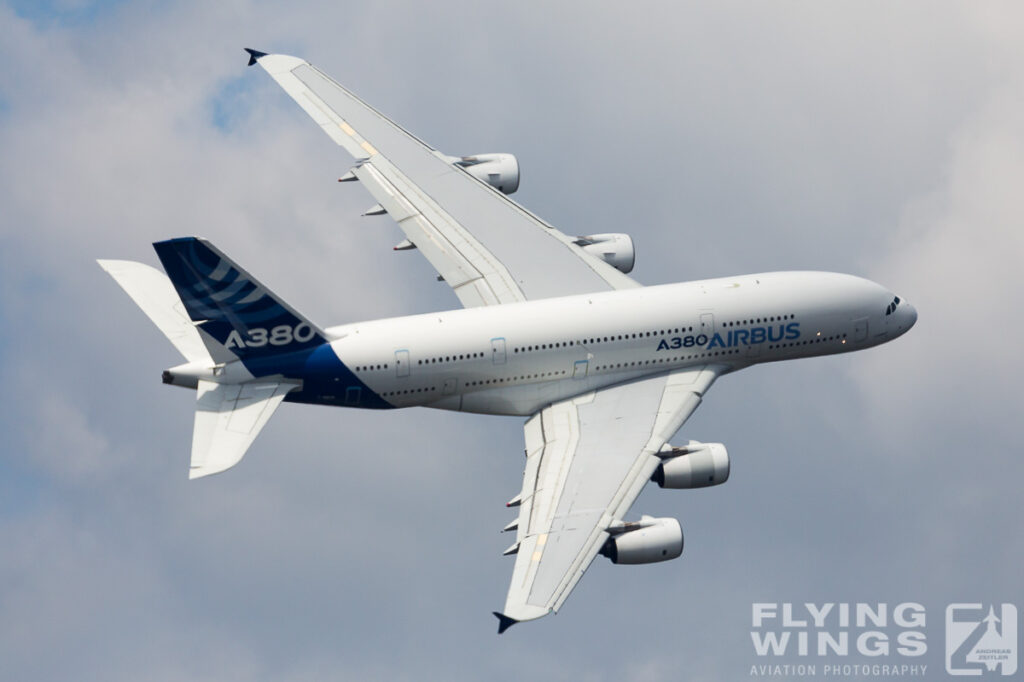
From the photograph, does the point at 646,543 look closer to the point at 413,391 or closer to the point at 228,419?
the point at 413,391

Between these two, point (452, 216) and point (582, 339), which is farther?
point (452, 216)

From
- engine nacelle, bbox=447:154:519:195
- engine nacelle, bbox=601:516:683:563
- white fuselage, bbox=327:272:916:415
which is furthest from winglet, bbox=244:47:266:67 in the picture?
engine nacelle, bbox=601:516:683:563

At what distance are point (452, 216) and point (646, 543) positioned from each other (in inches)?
926

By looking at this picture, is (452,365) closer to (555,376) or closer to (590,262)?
(555,376)

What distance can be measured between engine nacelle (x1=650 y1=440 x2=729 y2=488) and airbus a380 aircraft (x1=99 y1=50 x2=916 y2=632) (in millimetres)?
73

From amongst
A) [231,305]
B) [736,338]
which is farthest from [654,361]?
[231,305]

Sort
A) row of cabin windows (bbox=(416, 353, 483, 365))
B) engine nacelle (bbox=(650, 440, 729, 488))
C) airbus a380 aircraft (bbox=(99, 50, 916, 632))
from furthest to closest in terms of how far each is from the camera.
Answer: row of cabin windows (bbox=(416, 353, 483, 365)) < engine nacelle (bbox=(650, 440, 729, 488)) < airbus a380 aircraft (bbox=(99, 50, 916, 632))

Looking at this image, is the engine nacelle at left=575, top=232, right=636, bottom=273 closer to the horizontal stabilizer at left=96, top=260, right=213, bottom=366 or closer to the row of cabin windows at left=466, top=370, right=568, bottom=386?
the row of cabin windows at left=466, top=370, right=568, bottom=386

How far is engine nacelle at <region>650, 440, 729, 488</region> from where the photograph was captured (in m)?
73.2

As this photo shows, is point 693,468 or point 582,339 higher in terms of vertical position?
point 582,339

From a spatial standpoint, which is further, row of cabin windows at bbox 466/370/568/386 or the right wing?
the right wing

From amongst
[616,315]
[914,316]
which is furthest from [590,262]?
[914,316]

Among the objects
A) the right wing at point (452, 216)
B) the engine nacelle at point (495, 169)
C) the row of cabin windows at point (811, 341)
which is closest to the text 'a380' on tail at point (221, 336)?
the right wing at point (452, 216)

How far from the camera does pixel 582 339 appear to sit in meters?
76.4
